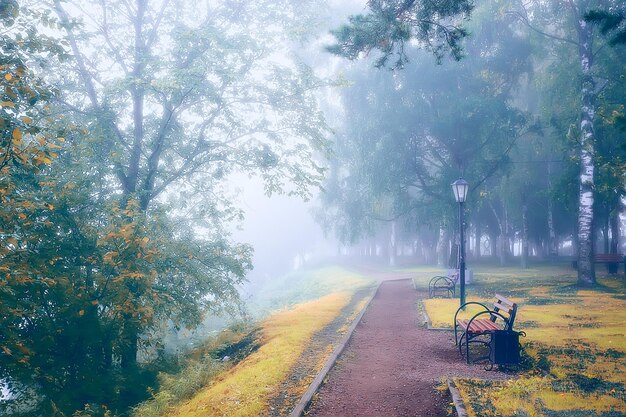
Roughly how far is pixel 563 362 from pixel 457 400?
10.4ft

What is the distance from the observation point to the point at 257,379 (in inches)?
298

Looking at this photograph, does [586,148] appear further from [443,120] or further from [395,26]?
[395,26]

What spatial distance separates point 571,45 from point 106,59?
2410 cm

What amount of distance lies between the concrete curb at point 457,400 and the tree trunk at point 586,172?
625 inches

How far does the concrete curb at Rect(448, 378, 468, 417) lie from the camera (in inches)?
217

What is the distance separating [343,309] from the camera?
15.6 metres

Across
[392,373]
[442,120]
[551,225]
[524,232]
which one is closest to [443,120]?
[442,120]

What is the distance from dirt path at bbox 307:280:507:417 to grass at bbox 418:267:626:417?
2.18 feet

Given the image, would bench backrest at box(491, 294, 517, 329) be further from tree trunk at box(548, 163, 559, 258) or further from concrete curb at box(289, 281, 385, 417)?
tree trunk at box(548, 163, 559, 258)

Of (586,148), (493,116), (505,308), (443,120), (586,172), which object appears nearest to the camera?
(505,308)

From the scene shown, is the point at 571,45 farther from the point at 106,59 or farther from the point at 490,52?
the point at 106,59

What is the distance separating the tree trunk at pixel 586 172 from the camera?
1852cm

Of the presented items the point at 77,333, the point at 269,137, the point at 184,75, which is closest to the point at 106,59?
the point at 184,75

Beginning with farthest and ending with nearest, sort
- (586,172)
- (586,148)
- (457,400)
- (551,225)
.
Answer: (551,225)
(586,172)
(586,148)
(457,400)
